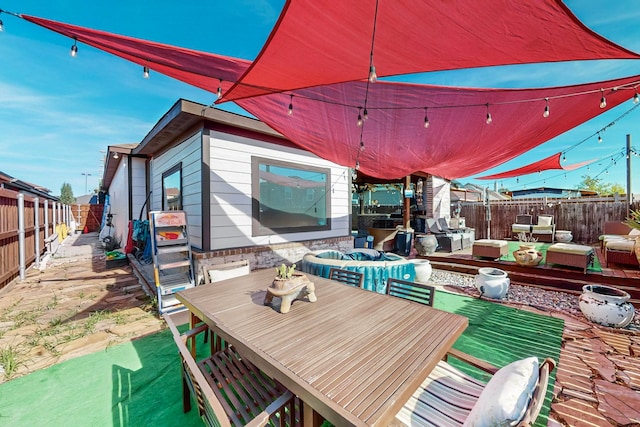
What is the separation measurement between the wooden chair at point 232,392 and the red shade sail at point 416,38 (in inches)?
78.8

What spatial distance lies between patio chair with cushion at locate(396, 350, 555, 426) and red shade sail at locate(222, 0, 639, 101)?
1.96 metres

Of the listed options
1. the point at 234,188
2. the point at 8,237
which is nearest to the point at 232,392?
the point at 234,188

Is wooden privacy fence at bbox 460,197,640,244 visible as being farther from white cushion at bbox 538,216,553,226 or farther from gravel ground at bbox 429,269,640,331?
gravel ground at bbox 429,269,640,331

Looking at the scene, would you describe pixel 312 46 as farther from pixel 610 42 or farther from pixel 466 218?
pixel 466 218

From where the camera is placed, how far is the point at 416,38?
5.86 feet

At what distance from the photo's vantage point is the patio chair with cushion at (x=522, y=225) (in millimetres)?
9084


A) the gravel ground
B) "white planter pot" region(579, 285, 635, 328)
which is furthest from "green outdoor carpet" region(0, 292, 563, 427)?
the gravel ground

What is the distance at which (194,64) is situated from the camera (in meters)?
2.26

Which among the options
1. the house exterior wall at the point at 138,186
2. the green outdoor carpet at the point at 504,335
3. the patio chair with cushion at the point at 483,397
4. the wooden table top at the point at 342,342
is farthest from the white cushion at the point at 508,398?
the house exterior wall at the point at 138,186

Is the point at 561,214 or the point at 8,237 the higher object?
the point at 561,214

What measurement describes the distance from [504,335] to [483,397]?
8.32ft

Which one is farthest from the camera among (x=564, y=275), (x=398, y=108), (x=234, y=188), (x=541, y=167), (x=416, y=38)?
(x=541, y=167)

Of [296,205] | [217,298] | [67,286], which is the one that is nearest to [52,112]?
[67,286]

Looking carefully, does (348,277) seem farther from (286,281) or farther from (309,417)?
(309,417)
